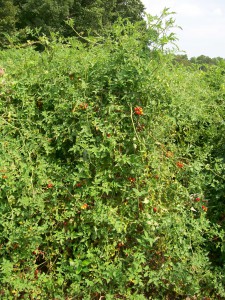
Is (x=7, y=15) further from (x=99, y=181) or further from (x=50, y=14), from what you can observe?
(x=99, y=181)

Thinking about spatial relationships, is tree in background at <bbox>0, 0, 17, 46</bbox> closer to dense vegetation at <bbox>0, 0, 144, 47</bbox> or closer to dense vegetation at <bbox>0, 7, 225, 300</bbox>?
dense vegetation at <bbox>0, 0, 144, 47</bbox>

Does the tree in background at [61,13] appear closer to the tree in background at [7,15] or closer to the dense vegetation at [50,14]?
the dense vegetation at [50,14]

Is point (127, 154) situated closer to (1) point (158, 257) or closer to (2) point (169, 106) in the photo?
(2) point (169, 106)

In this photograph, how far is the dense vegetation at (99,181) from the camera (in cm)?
241

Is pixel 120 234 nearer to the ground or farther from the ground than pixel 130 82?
nearer to the ground

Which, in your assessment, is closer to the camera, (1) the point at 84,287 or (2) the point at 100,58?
(1) the point at 84,287

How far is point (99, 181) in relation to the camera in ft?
7.98

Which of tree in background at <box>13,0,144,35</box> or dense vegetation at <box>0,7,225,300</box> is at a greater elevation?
tree in background at <box>13,0,144,35</box>

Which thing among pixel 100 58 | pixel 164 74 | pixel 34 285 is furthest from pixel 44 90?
pixel 34 285

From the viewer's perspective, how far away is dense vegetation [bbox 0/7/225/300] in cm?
241

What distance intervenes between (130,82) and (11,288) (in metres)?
1.50

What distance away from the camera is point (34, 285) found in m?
2.44

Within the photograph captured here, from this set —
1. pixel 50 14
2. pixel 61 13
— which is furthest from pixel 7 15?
pixel 61 13

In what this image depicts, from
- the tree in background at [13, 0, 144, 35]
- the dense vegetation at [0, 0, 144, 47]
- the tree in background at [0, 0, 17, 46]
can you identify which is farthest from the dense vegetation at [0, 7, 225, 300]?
the tree in background at [0, 0, 17, 46]
